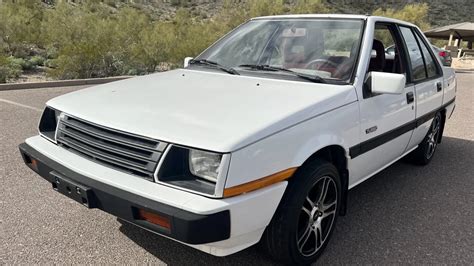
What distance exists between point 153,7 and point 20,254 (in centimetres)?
4035

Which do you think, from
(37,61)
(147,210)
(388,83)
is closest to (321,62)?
(388,83)

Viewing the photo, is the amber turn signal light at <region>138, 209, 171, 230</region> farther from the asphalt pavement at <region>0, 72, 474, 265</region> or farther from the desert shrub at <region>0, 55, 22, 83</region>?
the desert shrub at <region>0, 55, 22, 83</region>

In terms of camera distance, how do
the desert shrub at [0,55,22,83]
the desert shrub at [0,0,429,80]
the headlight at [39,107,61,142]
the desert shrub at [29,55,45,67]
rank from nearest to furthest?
the headlight at [39,107,61,142] → the desert shrub at [0,55,22,83] → the desert shrub at [0,0,429,80] → the desert shrub at [29,55,45,67]

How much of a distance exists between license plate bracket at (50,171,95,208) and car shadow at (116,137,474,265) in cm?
72

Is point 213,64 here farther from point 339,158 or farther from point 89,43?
point 89,43

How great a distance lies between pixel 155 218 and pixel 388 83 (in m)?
1.85

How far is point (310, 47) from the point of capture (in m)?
3.25

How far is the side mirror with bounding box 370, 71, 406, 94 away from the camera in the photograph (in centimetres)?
272

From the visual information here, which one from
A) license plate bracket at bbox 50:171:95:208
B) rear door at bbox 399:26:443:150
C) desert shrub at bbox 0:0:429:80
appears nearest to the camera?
license plate bracket at bbox 50:171:95:208

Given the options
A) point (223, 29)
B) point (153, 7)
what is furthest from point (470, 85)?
point (153, 7)

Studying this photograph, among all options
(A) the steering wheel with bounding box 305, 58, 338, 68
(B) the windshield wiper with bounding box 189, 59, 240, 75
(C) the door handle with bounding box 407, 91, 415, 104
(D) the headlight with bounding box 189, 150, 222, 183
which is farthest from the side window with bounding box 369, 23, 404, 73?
(D) the headlight with bounding box 189, 150, 222, 183

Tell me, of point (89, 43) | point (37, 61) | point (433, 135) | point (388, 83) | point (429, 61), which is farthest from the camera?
point (37, 61)

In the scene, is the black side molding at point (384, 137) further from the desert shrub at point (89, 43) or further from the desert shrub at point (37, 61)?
the desert shrub at point (37, 61)

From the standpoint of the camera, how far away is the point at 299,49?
325 centimetres
